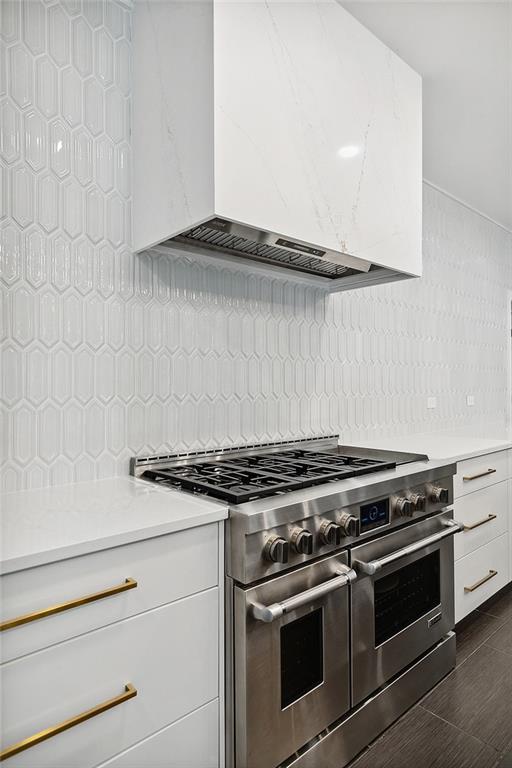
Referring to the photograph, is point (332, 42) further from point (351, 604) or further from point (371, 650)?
point (371, 650)

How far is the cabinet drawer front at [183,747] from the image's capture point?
1153 millimetres

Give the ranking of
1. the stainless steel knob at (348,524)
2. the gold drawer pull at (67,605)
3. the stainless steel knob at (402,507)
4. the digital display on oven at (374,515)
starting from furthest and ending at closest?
the stainless steel knob at (402,507) < the digital display on oven at (374,515) < the stainless steel knob at (348,524) < the gold drawer pull at (67,605)

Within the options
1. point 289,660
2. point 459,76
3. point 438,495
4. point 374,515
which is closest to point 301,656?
point 289,660

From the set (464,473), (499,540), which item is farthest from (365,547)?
(499,540)

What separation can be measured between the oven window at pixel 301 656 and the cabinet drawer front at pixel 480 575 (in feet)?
3.54

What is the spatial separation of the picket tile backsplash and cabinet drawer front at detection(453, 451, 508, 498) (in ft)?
2.25

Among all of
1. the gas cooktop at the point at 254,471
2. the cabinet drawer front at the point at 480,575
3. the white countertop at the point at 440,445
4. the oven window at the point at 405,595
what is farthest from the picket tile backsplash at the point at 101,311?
the cabinet drawer front at the point at 480,575

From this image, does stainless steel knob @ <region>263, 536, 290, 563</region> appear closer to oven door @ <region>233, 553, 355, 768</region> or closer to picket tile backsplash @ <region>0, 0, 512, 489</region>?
oven door @ <region>233, 553, 355, 768</region>

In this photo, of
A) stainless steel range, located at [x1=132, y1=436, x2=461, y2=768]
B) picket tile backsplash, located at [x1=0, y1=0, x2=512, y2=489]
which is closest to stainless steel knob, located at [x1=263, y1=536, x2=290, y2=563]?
stainless steel range, located at [x1=132, y1=436, x2=461, y2=768]

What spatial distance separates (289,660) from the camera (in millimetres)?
1414

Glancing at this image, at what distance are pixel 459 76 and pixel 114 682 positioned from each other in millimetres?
2756

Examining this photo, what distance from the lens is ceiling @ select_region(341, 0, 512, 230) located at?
191 cm

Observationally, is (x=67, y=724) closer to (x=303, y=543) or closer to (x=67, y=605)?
(x=67, y=605)

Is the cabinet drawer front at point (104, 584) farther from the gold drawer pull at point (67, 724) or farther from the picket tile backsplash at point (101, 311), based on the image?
the picket tile backsplash at point (101, 311)
